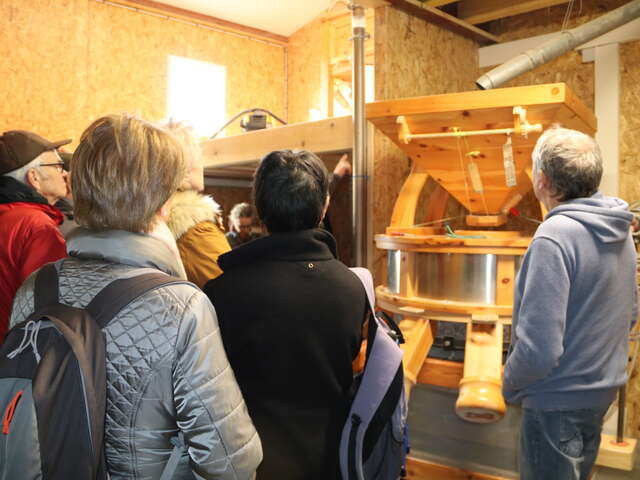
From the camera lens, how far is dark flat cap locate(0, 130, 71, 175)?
1970 mm

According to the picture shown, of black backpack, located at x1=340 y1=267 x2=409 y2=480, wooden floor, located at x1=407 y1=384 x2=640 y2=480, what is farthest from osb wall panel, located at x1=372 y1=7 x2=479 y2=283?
black backpack, located at x1=340 y1=267 x2=409 y2=480

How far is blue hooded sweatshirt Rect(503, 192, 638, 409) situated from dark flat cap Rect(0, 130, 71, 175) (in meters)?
1.69

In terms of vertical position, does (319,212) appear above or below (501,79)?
below

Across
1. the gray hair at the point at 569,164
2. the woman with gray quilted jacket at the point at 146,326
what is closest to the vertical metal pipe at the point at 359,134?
the gray hair at the point at 569,164

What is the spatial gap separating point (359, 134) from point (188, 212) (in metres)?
1.65

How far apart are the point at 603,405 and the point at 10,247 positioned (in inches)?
74.4

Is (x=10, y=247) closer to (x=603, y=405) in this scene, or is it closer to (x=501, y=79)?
(x=603, y=405)

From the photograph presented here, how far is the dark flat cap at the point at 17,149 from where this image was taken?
1970 millimetres

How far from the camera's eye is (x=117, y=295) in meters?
1.05

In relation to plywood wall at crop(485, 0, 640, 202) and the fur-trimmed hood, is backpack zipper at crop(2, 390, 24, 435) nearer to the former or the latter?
the fur-trimmed hood

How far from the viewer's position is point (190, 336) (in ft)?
3.46

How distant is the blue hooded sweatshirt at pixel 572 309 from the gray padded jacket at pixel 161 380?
3.09 feet

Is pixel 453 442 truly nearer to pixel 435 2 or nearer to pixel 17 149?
pixel 17 149

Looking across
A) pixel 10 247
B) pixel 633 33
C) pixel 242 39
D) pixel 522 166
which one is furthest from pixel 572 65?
pixel 242 39
